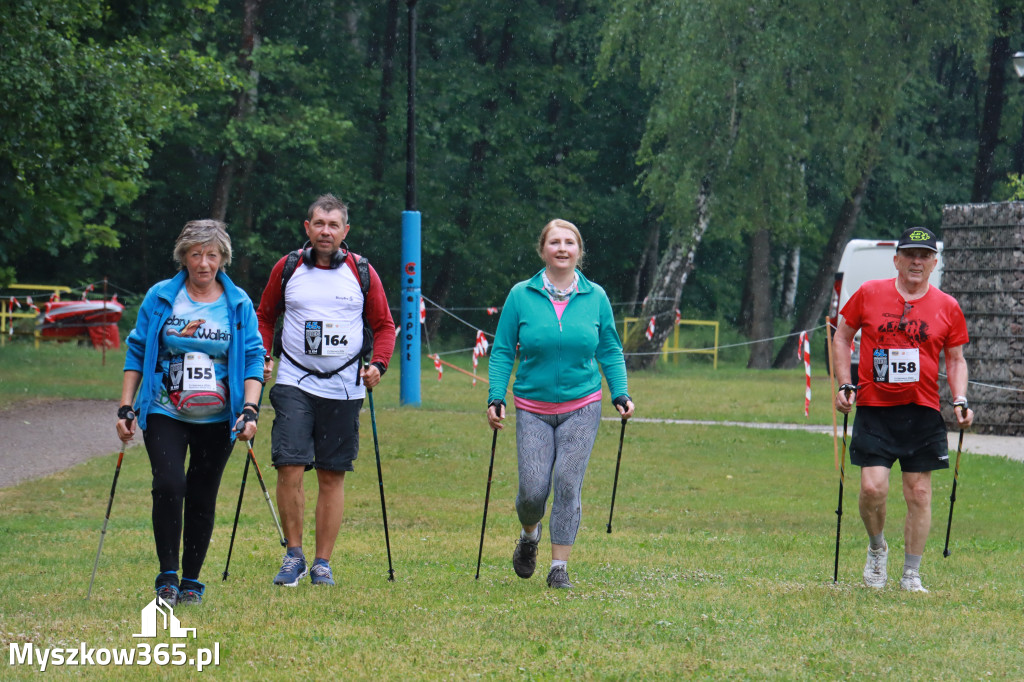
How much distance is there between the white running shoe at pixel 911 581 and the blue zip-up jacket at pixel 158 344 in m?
3.64

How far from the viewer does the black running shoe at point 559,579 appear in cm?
751

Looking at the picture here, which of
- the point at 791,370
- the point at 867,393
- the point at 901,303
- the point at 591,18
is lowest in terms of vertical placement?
the point at 791,370

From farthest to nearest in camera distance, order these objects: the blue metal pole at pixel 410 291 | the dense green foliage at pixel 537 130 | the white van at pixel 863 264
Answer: the dense green foliage at pixel 537 130
the white van at pixel 863 264
the blue metal pole at pixel 410 291

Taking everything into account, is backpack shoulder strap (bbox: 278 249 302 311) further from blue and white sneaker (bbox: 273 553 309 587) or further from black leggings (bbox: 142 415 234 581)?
blue and white sneaker (bbox: 273 553 309 587)

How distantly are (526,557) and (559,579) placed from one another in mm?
282

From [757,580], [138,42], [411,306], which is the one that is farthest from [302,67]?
[757,580]

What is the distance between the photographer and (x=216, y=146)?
38.1m

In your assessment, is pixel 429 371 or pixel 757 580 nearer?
pixel 757 580

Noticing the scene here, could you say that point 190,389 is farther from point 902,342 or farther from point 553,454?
point 902,342

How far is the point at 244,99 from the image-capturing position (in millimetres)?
39156

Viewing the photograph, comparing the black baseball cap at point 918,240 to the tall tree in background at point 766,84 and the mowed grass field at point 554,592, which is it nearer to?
the mowed grass field at point 554,592

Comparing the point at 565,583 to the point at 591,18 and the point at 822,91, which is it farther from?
the point at 591,18

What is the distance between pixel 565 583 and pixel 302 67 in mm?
34991

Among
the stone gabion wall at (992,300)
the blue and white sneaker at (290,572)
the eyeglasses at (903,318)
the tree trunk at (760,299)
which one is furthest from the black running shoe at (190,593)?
the tree trunk at (760,299)
